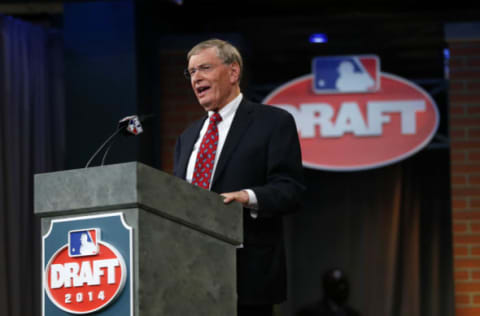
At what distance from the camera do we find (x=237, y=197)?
7.24 ft

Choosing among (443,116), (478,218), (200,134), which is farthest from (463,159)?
(200,134)

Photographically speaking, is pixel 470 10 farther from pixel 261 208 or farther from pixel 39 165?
pixel 261 208

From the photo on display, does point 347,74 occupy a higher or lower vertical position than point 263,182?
higher

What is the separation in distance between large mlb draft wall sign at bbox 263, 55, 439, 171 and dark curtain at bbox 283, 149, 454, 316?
3.12ft

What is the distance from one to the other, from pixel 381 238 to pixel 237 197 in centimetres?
502

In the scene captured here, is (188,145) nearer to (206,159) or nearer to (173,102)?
(206,159)

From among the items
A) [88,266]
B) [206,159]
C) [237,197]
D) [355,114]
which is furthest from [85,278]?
[355,114]

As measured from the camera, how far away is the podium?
73.7 inches

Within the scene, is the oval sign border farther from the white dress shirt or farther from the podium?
the podium

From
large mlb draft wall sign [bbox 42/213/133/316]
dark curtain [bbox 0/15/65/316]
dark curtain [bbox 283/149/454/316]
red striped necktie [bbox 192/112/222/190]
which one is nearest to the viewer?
large mlb draft wall sign [bbox 42/213/133/316]

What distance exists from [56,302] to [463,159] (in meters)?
4.60

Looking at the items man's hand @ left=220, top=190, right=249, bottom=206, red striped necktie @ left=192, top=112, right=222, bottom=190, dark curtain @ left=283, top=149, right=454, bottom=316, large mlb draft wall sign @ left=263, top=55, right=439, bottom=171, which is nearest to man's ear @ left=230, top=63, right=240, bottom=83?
red striped necktie @ left=192, top=112, right=222, bottom=190

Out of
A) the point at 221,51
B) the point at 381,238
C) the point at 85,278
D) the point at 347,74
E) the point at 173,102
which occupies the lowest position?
the point at 381,238

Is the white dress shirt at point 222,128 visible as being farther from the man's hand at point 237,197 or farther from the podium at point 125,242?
the podium at point 125,242
